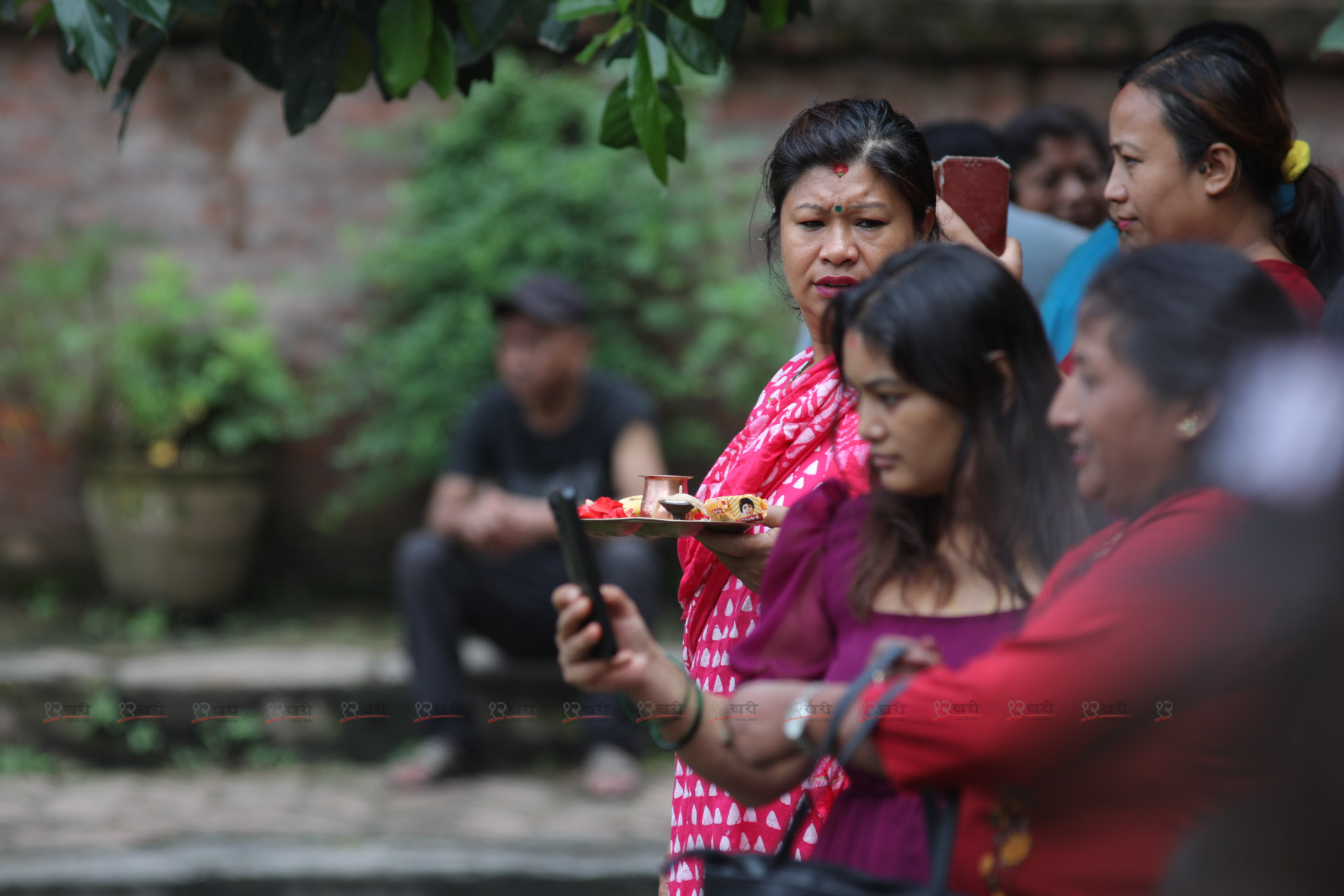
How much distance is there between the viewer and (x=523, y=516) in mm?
4730

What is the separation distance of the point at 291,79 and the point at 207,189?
12.7 feet

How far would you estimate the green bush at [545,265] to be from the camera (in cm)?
550

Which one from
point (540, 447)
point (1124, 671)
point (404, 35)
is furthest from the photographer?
point (540, 447)

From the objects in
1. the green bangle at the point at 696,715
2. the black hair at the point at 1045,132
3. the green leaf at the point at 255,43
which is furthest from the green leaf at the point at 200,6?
the black hair at the point at 1045,132

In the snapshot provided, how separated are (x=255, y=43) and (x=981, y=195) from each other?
1327 millimetres

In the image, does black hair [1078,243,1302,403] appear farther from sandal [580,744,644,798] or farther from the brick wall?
the brick wall

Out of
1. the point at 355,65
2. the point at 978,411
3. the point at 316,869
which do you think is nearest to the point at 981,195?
the point at 978,411

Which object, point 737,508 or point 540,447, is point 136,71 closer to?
point 737,508

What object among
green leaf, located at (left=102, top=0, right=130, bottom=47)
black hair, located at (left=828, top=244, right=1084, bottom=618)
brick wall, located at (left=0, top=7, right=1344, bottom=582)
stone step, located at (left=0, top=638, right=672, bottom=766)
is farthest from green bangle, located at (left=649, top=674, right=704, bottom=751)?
brick wall, located at (left=0, top=7, right=1344, bottom=582)

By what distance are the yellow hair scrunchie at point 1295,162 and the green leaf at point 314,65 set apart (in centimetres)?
→ 155

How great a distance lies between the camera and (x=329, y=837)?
4.23 metres

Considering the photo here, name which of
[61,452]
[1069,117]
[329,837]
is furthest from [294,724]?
[1069,117]

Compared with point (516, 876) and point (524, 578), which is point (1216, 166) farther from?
point (524, 578)

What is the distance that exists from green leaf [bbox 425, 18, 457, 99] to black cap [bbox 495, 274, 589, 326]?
106 inches
